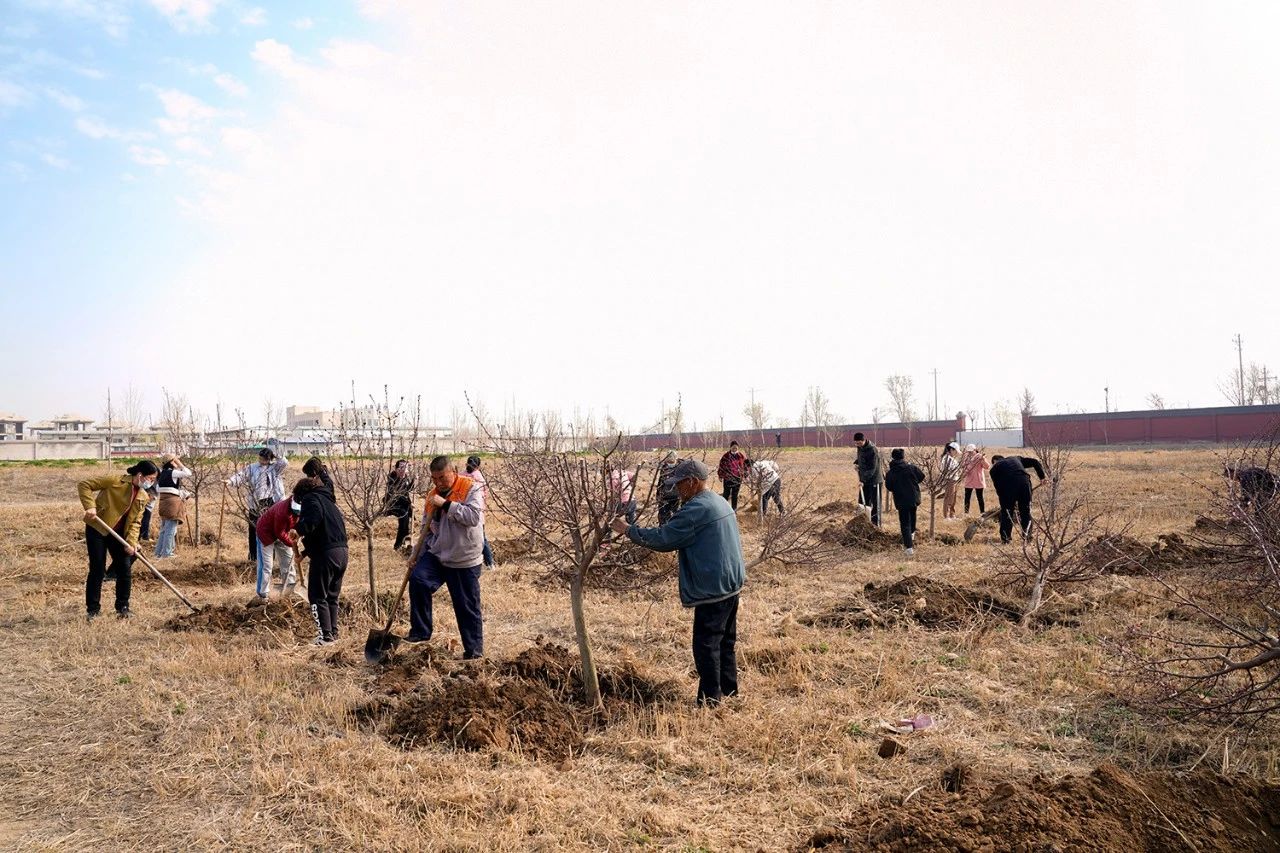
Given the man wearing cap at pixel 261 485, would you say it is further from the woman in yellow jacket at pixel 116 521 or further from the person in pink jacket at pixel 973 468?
the person in pink jacket at pixel 973 468

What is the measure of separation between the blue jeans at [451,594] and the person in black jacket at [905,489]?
284 inches

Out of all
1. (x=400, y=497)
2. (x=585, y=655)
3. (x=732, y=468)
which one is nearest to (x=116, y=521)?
(x=400, y=497)

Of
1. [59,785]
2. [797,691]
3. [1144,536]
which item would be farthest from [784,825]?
[1144,536]

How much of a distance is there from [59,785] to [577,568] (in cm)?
312

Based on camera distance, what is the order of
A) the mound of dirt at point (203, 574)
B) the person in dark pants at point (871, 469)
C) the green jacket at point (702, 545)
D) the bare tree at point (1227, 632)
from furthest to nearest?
the person in dark pants at point (871, 469) → the mound of dirt at point (203, 574) → the green jacket at point (702, 545) → the bare tree at point (1227, 632)

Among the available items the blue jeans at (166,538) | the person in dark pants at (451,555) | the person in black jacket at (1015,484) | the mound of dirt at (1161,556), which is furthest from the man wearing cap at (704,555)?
the blue jeans at (166,538)

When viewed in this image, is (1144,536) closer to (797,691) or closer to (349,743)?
(797,691)

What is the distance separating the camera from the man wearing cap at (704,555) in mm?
5234

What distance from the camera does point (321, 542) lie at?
772cm

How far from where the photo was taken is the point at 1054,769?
442 centimetres

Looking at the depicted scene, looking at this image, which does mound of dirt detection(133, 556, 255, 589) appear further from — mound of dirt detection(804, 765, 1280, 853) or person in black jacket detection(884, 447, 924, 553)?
mound of dirt detection(804, 765, 1280, 853)

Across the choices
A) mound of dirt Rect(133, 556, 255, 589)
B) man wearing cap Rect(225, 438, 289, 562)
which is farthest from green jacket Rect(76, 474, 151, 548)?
mound of dirt Rect(133, 556, 255, 589)

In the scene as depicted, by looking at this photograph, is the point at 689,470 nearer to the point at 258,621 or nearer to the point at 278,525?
the point at 278,525

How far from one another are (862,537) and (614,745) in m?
9.26
